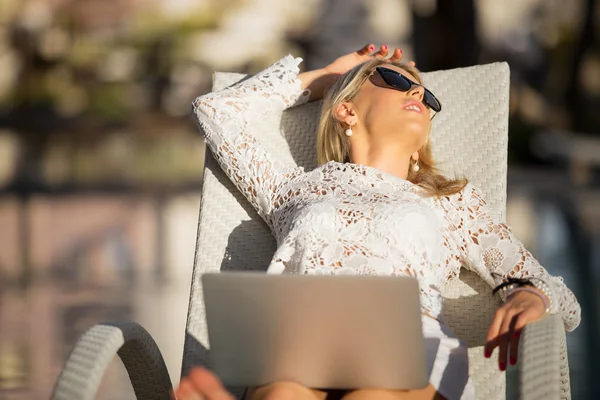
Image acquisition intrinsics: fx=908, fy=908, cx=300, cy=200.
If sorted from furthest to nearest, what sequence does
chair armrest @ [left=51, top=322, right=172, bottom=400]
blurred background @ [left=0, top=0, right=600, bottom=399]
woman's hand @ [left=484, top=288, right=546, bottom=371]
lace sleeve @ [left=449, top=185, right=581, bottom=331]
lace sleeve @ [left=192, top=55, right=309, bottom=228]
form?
blurred background @ [left=0, top=0, right=600, bottom=399]
lace sleeve @ [left=192, top=55, right=309, bottom=228]
lace sleeve @ [left=449, top=185, right=581, bottom=331]
woman's hand @ [left=484, top=288, right=546, bottom=371]
chair armrest @ [left=51, top=322, right=172, bottom=400]

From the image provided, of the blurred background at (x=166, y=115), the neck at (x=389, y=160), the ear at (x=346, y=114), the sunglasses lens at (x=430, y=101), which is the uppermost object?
the sunglasses lens at (x=430, y=101)

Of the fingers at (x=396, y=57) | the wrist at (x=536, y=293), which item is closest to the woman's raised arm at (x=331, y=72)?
the fingers at (x=396, y=57)

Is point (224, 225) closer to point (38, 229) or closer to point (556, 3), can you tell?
point (38, 229)

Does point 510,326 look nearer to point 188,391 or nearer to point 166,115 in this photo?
point 188,391

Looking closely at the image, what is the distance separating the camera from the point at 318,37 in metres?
13.3

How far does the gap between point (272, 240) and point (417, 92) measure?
634 millimetres

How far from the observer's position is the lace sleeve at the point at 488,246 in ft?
8.05

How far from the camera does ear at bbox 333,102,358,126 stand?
2.76 m

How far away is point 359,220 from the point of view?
2400 millimetres

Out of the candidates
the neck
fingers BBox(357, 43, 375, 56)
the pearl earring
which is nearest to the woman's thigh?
the neck

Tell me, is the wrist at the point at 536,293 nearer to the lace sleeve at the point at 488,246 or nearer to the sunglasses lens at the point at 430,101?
the lace sleeve at the point at 488,246

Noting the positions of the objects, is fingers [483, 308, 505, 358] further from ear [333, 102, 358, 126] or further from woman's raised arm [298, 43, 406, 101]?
woman's raised arm [298, 43, 406, 101]

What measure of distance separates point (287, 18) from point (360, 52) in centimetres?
1128

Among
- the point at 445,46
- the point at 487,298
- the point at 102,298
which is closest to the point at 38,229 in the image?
the point at 102,298
